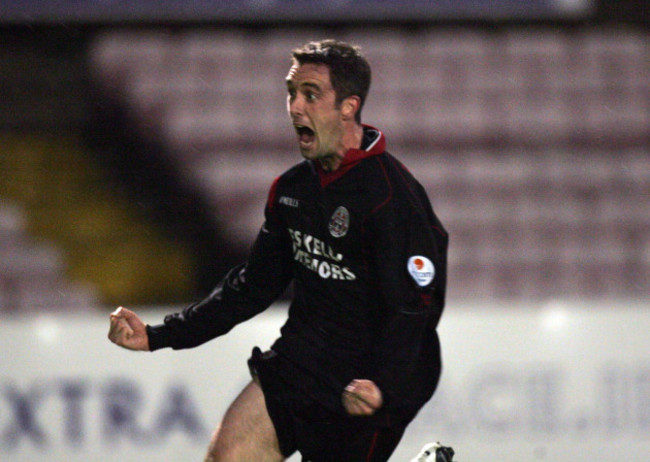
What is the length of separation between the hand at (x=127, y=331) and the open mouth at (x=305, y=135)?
69 cm

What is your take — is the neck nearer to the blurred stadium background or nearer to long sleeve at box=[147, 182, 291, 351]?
long sleeve at box=[147, 182, 291, 351]

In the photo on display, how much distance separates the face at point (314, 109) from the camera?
2877mm

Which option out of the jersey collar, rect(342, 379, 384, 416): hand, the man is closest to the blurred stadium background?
the man

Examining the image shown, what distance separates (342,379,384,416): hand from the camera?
8.82ft

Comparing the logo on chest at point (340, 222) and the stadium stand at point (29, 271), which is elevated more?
the logo on chest at point (340, 222)

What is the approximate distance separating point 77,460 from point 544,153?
330cm

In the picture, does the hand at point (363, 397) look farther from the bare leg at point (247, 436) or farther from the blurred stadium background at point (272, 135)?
the blurred stadium background at point (272, 135)

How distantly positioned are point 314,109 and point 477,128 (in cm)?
Answer: 411

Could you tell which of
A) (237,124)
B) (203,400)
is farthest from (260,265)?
(237,124)

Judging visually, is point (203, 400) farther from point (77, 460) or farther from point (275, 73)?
point (275, 73)

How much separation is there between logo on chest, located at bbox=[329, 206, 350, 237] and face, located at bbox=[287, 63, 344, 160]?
16cm

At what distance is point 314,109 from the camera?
113 inches

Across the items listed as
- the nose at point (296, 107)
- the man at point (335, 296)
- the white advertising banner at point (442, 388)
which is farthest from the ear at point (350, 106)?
the white advertising banner at point (442, 388)

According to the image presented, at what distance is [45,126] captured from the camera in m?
6.75
